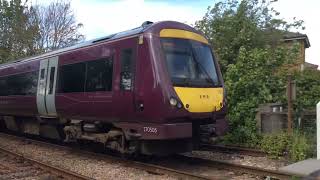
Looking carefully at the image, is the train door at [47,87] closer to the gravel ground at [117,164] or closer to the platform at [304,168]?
the gravel ground at [117,164]

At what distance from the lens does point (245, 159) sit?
38.1 feet

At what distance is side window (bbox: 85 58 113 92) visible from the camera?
11.3 meters

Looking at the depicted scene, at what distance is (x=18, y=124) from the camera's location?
17.9m

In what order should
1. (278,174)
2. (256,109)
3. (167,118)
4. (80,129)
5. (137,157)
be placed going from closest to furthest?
1. (278,174)
2. (167,118)
3. (137,157)
4. (80,129)
5. (256,109)

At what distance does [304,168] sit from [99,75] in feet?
16.7

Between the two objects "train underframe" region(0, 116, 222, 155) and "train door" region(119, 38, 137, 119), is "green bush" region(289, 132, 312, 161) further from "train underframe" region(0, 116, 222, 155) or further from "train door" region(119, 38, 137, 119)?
"train door" region(119, 38, 137, 119)

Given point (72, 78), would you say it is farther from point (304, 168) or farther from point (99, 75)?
point (304, 168)

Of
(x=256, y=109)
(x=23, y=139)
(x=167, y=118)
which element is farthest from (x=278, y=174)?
(x=23, y=139)

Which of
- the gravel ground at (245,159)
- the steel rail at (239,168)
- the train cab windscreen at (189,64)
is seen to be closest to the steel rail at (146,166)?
the steel rail at (239,168)

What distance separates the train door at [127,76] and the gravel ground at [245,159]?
8.59 ft

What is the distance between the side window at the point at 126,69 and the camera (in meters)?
10.6

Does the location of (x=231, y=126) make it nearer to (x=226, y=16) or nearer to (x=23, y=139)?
(x=23, y=139)

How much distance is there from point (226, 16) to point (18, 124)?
1013 cm

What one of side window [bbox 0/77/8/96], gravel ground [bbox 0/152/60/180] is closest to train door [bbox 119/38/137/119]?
gravel ground [bbox 0/152/60/180]
